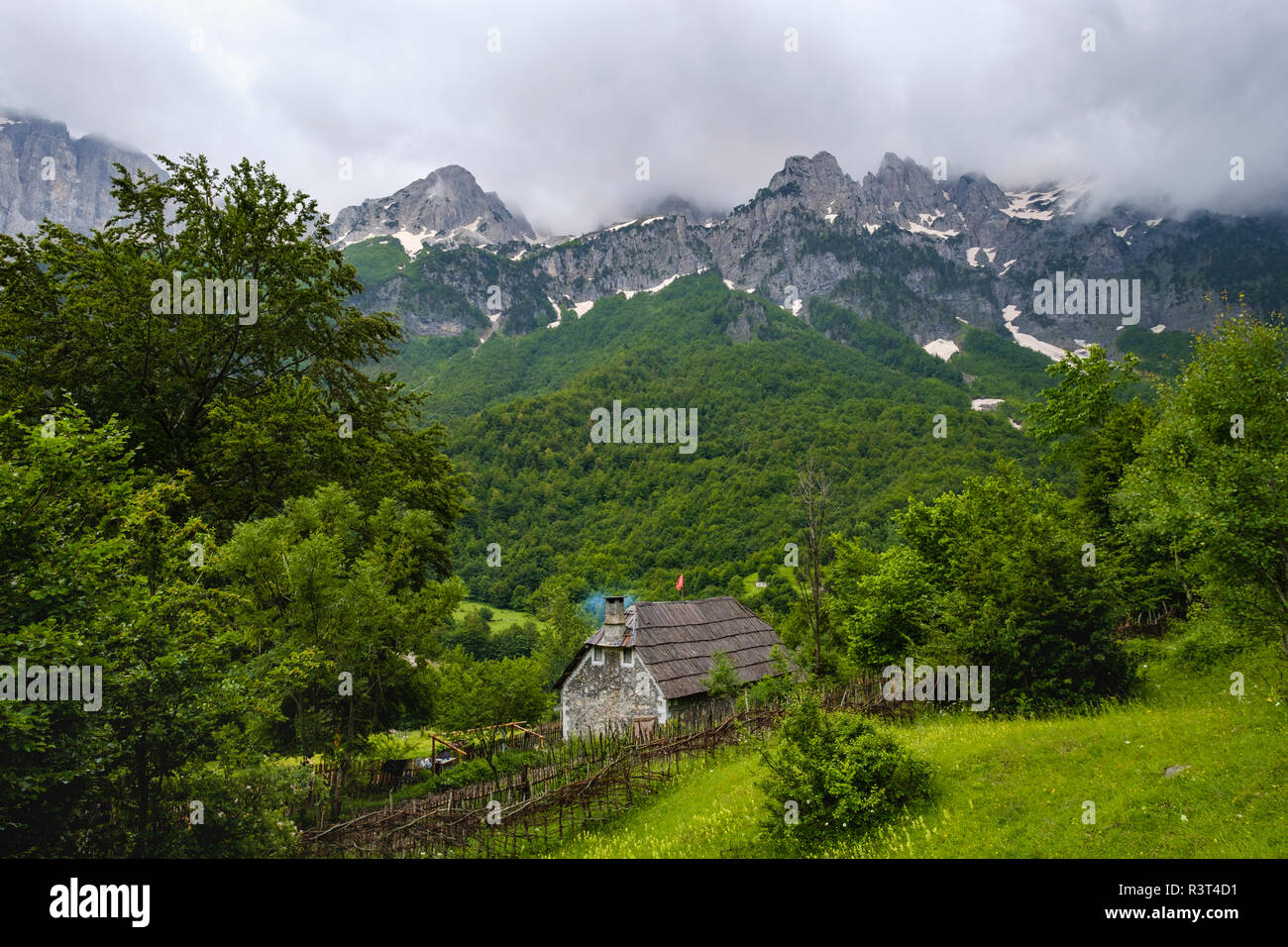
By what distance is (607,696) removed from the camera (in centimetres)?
2878

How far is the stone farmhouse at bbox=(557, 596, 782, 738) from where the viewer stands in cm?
2764

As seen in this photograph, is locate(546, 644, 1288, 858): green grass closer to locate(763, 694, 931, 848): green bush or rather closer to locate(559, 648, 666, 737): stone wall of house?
locate(763, 694, 931, 848): green bush

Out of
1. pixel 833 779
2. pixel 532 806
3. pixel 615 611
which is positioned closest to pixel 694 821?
pixel 833 779

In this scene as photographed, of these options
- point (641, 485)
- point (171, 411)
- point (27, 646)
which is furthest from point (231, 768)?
point (641, 485)

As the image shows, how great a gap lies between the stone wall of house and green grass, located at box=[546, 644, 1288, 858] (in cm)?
1249

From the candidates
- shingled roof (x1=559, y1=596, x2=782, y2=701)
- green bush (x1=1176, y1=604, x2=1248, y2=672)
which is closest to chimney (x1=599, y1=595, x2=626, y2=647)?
shingled roof (x1=559, y1=596, x2=782, y2=701)

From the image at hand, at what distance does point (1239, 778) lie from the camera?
8.80 m

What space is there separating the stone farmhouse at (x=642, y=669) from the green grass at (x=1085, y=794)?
41.1ft

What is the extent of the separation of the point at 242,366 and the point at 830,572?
26.6 m

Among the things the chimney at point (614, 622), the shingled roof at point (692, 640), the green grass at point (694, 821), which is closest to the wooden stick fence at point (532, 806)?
the green grass at point (694, 821)

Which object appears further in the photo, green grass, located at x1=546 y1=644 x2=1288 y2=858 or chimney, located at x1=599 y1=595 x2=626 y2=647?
chimney, located at x1=599 y1=595 x2=626 y2=647

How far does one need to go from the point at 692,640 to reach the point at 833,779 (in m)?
20.8

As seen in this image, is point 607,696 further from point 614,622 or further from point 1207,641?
point 1207,641
